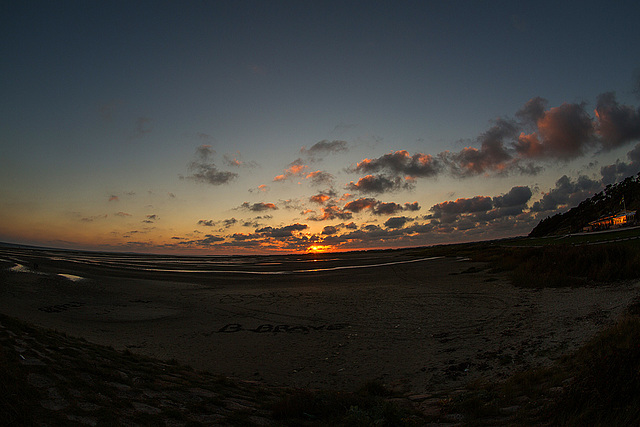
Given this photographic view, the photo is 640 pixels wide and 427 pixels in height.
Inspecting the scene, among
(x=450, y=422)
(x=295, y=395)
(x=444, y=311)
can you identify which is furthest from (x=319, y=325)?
(x=450, y=422)

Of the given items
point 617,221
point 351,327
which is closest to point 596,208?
point 617,221

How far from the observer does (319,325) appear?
1360cm

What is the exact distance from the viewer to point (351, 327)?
1300 centimetres

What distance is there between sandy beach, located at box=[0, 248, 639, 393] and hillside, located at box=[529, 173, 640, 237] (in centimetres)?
10007

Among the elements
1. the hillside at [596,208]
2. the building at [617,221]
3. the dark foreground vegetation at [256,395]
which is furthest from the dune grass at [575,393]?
the hillside at [596,208]

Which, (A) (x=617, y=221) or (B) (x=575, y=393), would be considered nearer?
(B) (x=575, y=393)

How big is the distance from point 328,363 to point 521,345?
5.69 metres

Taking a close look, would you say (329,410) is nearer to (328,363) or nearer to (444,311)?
(328,363)

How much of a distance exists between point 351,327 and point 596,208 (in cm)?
13934

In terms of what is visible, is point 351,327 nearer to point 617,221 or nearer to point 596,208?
point 617,221

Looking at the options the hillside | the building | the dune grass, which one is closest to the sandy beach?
the dune grass

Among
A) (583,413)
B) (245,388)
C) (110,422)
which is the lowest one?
(245,388)

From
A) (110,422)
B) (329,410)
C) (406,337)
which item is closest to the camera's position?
(110,422)

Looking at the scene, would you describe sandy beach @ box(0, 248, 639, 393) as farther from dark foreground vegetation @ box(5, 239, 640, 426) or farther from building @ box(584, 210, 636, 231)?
building @ box(584, 210, 636, 231)
